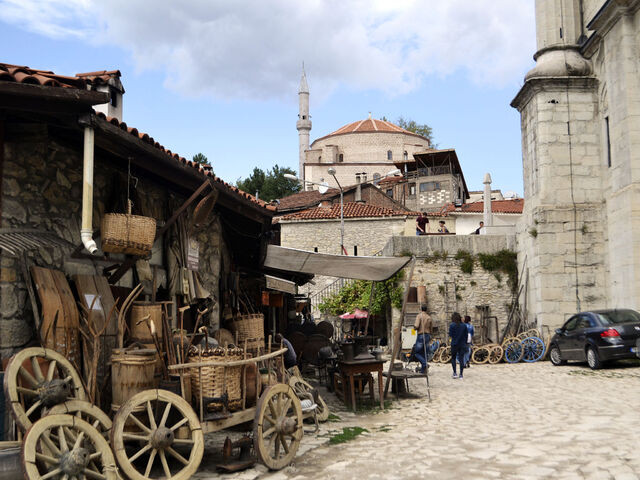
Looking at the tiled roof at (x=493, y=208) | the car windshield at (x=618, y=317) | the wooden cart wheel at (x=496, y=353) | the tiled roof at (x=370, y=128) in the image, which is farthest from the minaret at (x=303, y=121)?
the car windshield at (x=618, y=317)

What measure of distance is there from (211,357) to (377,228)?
1174 inches

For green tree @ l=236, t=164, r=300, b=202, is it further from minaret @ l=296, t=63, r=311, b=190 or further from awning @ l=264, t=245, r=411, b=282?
awning @ l=264, t=245, r=411, b=282

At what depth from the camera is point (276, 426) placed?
5660 millimetres

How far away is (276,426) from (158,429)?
1294mm

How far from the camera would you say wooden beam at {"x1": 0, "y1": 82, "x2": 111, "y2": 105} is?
15.7 ft

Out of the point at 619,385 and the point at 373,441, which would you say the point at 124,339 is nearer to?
the point at 373,441

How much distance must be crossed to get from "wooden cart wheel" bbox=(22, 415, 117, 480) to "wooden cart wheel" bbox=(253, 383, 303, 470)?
4.72ft

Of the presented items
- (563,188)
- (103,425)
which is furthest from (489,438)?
(563,188)

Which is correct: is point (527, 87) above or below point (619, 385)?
above

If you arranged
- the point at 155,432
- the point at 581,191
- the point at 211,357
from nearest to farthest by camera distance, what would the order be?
the point at 155,432
the point at 211,357
the point at 581,191

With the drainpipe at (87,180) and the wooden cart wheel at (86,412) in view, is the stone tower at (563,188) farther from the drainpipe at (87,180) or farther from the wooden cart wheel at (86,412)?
the wooden cart wheel at (86,412)

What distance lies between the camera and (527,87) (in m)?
19.1

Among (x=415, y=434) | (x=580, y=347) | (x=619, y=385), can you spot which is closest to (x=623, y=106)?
(x=580, y=347)

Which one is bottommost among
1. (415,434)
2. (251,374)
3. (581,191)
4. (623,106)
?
(415,434)
